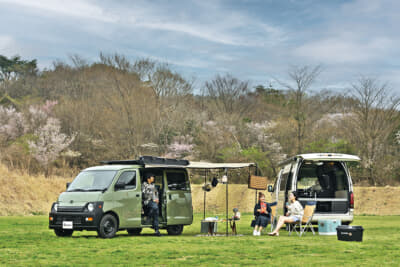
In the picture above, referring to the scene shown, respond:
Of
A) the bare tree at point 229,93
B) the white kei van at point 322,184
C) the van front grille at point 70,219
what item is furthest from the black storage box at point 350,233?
the bare tree at point 229,93

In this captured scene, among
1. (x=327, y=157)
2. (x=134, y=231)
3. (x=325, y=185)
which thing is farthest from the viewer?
(x=325, y=185)

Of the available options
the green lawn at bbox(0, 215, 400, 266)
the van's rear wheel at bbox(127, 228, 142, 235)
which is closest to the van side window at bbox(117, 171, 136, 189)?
the van's rear wheel at bbox(127, 228, 142, 235)

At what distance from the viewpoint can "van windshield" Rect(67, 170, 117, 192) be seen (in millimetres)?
14508

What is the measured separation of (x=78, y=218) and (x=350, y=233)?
6562 millimetres

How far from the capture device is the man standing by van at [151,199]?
49.6 ft

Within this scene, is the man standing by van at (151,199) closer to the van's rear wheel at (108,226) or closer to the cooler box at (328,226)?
the van's rear wheel at (108,226)

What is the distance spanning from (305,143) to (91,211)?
111 ft

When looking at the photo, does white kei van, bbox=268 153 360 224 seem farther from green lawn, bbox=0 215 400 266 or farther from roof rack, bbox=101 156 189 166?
roof rack, bbox=101 156 189 166

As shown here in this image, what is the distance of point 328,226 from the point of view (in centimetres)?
1561

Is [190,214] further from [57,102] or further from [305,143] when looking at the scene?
[57,102]

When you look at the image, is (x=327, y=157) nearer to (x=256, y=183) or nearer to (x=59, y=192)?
(x=256, y=183)

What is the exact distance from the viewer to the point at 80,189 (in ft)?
48.0

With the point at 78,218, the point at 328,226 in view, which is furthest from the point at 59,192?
the point at 328,226

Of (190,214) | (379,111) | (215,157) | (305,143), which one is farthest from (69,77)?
(190,214)
